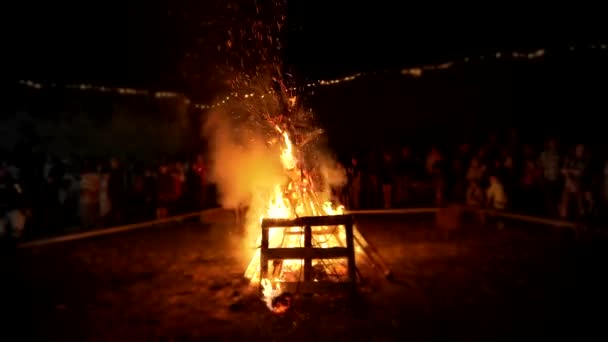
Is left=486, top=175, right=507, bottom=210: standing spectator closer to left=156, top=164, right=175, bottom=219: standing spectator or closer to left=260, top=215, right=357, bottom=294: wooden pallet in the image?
left=260, top=215, right=357, bottom=294: wooden pallet

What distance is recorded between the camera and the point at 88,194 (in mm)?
11422

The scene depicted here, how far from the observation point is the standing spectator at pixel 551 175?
32.6 ft

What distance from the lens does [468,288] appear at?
6035 millimetres

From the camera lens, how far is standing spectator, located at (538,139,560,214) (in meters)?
9.93

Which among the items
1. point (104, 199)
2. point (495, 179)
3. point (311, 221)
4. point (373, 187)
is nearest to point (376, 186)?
point (373, 187)

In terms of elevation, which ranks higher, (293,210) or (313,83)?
(313,83)

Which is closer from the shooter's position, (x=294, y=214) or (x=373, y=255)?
(x=373, y=255)

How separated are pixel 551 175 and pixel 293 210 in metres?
6.38

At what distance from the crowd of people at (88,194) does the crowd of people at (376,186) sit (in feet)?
0.08

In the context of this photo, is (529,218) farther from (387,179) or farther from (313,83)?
(313,83)

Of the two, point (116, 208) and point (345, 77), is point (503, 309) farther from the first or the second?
point (345, 77)

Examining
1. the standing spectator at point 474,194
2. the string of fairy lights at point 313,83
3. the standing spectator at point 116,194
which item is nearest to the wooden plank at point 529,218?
the standing spectator at point 474,194

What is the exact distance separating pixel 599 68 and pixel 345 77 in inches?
292

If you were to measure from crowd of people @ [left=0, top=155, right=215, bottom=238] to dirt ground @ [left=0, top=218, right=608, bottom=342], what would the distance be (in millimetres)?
1678
